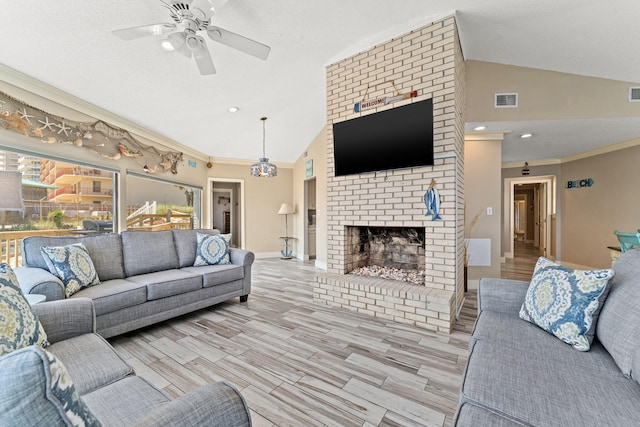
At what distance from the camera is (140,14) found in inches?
87.5

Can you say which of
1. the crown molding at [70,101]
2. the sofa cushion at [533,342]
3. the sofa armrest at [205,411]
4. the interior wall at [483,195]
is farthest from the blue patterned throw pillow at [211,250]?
the interior wall at [483,195]

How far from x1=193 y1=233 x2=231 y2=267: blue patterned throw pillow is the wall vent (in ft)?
13.0

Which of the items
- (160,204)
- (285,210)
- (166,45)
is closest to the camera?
(166,45)

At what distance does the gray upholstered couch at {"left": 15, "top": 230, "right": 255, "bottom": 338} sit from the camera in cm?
218

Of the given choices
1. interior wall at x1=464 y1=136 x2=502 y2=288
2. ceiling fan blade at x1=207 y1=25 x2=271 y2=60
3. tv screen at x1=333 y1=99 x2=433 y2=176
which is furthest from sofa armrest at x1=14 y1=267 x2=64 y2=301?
interior wall at x1=464 y1=136 x2=502 y2=288

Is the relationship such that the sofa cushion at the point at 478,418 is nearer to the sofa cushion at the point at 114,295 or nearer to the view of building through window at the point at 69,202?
the sofa cushion at the point at 114,295

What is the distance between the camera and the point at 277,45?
2857 millimetres

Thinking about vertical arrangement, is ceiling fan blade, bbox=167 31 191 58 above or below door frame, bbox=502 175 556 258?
above

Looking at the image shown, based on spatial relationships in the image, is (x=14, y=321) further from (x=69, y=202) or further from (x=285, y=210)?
(x=285, y=210)

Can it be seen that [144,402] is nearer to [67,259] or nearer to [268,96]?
[67,259]

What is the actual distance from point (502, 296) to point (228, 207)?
7960mm

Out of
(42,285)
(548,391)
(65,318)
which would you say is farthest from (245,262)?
(548,391)

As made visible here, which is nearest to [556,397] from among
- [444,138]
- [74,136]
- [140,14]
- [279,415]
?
[279,415]

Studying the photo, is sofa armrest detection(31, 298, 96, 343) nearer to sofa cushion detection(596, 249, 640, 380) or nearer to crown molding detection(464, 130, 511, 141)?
sofa cushion detection(596, 249, 640, 380)
